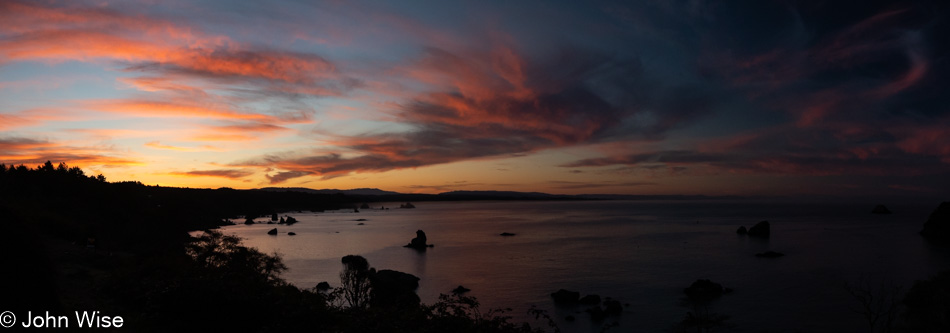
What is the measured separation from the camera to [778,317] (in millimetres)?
50125

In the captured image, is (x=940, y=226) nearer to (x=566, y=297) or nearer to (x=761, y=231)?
(x=761, y=231)

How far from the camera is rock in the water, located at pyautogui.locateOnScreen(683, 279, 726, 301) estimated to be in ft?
189

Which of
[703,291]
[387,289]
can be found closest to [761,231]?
[703,291]

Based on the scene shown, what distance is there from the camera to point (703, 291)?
58.9 metres

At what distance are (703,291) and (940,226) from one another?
344 ft

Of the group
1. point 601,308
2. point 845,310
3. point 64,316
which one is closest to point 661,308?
point 601,308

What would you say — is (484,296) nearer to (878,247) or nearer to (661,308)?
(661,308)

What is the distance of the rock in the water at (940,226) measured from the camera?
117 m

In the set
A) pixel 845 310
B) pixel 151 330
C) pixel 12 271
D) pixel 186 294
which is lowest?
pixel 845 310

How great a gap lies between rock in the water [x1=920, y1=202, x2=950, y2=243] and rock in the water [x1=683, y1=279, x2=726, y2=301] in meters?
98.4

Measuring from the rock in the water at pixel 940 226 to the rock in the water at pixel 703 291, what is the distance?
98.4 metres

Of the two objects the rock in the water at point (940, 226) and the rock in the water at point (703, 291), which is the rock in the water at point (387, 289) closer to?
the rock in the water at point (703, 291)

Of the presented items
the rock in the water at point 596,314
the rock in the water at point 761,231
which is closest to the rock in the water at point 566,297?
the rock in the water at point 596,314

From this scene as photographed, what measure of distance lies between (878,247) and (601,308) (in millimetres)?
92412
